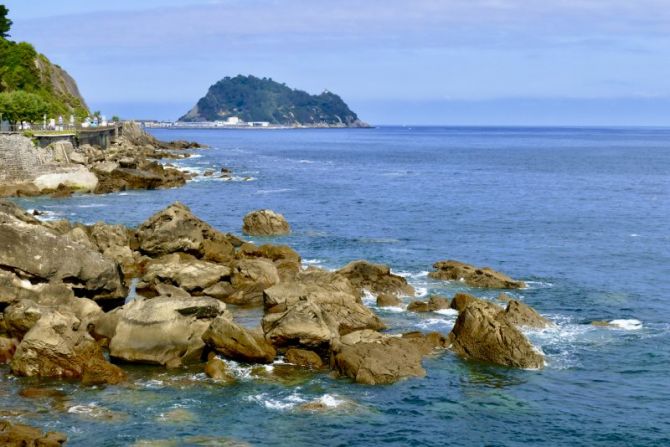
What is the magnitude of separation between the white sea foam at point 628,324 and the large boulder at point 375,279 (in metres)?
10.5

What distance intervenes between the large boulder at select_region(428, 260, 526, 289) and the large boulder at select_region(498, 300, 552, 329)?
7.51 meters

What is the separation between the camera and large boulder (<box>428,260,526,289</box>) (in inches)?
1812

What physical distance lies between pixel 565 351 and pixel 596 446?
30.1 ft

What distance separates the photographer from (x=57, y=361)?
3017 cm

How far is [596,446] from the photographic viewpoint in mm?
25688

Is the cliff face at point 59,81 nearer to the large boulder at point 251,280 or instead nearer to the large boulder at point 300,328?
the large boulder at point 251,280

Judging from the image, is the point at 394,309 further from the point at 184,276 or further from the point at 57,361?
the point at 57,361

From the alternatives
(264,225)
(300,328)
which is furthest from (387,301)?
(264,225)

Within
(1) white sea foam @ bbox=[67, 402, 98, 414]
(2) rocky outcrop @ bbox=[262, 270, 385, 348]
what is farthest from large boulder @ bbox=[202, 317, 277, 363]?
(1) white sea foam @ bbox=[67, 402, 98, 414]

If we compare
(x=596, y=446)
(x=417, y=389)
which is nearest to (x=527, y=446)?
(x=596, y=446)

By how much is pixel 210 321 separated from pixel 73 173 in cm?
6228

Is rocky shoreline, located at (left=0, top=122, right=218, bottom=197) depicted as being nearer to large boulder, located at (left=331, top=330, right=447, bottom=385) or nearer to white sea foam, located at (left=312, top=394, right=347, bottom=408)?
large boulder, located at (left=331, top=330, right=447, bottom=385)

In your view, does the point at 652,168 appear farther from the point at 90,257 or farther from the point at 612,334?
the point at 90,257

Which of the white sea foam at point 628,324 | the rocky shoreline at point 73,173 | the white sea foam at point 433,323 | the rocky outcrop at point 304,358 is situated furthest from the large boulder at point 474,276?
the rocky shoreline at point 73,173
